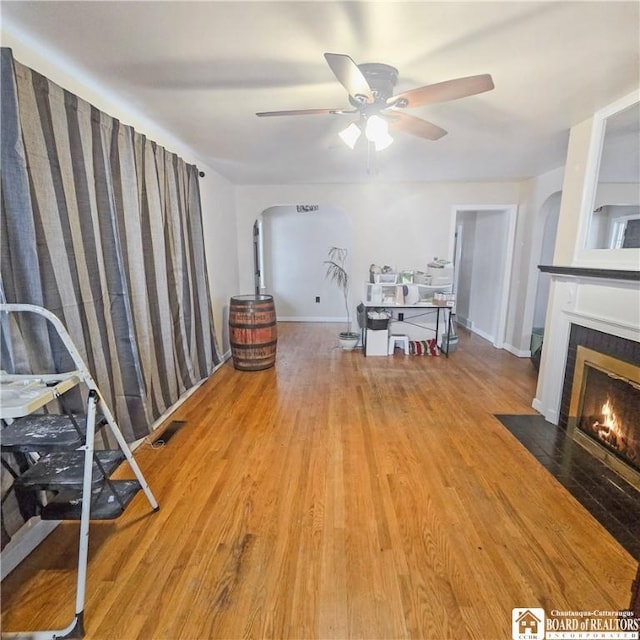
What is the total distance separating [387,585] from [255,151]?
327 centimetres

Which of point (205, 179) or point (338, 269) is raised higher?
point (205, 179)

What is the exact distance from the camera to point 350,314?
616 cm

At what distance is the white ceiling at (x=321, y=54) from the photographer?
128 cm

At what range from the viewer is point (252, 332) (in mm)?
3604

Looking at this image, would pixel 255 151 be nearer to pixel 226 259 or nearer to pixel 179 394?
pixel 226 259

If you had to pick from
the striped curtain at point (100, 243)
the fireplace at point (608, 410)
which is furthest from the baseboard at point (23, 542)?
the fireplace at point (608, 410)

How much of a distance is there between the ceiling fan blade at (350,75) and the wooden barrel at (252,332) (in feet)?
7.70

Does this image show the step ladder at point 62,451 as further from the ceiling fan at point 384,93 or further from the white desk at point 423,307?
the white desk at point 423,307

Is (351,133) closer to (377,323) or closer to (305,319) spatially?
(377,323)

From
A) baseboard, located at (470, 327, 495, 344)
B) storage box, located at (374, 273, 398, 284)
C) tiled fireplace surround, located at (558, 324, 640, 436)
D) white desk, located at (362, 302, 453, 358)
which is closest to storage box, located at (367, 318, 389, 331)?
white desk, located at (362, 302, 453, 358)

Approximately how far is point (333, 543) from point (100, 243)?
6.65 ft

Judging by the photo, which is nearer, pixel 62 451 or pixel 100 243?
pixel 62 451

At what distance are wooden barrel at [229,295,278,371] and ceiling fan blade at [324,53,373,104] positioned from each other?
2.35 metres

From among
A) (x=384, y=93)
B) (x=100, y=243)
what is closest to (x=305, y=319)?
(x=100, y=243)
